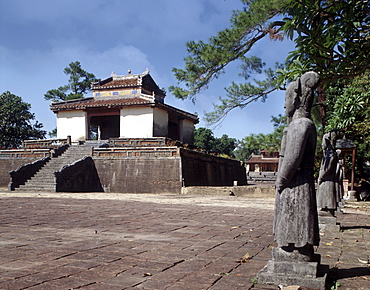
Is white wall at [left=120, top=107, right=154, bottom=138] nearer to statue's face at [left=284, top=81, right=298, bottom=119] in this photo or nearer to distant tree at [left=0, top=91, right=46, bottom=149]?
distant tree at [left=0, top=91, right=46, bottom=149]

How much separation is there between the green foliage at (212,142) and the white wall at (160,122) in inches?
1144

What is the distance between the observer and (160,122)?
94.7ft

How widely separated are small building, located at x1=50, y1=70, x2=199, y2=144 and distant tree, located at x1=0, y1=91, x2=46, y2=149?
9952 millimetres


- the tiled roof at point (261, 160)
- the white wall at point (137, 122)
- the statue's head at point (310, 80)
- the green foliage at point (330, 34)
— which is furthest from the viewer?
the tiled roof at point (261, 160)

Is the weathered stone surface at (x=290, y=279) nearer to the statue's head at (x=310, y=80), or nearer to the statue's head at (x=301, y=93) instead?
the statue's head at (x=301, y=93)

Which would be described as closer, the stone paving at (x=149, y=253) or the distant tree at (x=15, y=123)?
the stone paving at (x=149, y=253)

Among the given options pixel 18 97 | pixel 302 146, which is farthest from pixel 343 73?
pixel 18 97

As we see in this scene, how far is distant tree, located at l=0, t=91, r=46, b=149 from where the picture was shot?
37656mm

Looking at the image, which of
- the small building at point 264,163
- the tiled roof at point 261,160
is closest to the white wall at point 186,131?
the small building at point 264,163

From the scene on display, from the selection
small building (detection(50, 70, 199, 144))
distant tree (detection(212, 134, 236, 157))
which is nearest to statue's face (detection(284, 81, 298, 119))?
small building (detection(50, 70, 199, 144))

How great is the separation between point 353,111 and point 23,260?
7223mm

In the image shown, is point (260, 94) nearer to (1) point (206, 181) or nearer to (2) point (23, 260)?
(1) point (206, 181)

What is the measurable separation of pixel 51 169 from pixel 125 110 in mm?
8643

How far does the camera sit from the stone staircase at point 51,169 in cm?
1953
